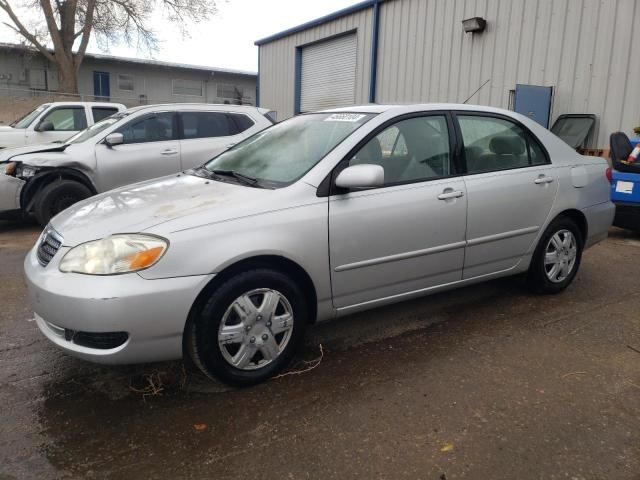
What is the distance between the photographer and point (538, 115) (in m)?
9.30

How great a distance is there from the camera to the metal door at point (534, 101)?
922 centimetres

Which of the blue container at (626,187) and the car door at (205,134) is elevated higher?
the car door at (205,134)

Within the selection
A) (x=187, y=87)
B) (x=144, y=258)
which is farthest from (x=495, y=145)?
(x=187, y=87)

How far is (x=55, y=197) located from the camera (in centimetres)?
666

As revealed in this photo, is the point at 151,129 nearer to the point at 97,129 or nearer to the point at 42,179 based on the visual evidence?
the point at 97,129

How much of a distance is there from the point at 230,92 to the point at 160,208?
31.9 m

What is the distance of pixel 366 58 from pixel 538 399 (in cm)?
1200

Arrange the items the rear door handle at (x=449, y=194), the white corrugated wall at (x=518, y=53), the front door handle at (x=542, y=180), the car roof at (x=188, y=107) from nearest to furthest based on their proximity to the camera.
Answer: the rear door handle at (x=449, y=194)
the front door handle at (x=542, y=180)
the car roof at (x=188, y=107)
the white corrugated wall at (x=518, y=53)

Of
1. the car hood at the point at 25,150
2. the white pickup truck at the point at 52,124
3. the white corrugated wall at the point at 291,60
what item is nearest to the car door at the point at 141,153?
the car hood at the point at 25,150

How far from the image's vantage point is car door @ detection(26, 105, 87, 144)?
31.2 ft

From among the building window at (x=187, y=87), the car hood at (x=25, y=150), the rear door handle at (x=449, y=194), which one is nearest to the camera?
the rear door handle at (x=449, y=194)

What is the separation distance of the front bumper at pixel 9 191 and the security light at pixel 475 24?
27.0ft

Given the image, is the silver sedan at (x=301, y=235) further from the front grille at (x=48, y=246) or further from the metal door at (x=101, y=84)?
the metal door at (x=101, y=84)

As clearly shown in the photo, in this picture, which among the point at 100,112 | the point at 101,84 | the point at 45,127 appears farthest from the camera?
the point at 101,84
